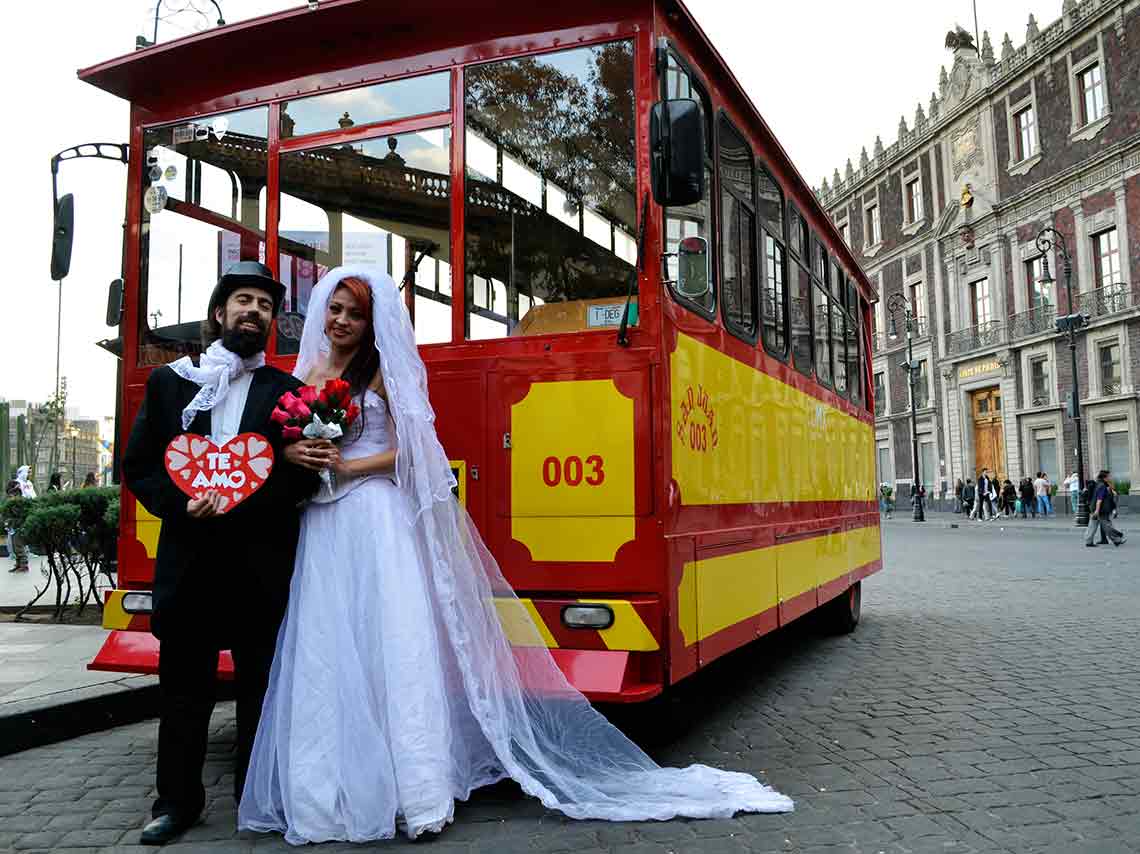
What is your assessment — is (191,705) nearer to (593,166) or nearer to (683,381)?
(683,381)

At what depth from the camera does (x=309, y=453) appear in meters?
3.75

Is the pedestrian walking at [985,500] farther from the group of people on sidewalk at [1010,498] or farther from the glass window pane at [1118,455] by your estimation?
the glass window pane at [1118,455]

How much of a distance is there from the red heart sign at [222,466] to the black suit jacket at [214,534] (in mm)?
42

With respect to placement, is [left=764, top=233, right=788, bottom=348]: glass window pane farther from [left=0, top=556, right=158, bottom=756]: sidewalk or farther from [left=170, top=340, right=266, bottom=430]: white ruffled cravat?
[left=0, top=556, right=158, bottom=756]: sidewalk

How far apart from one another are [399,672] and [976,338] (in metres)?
42.4

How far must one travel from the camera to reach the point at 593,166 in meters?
4.58

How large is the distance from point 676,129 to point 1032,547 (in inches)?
784

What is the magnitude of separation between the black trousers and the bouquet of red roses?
75 cm

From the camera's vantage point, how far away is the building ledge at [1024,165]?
38312mm

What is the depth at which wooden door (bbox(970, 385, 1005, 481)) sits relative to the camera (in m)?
40.8

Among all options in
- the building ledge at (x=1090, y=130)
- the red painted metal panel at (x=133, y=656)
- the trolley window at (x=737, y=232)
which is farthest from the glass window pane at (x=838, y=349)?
the building ledge at (x=1090, y=130)

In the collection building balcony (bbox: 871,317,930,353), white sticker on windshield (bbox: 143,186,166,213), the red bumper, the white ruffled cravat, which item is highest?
building balcony (bbox: 871,317,930,353)

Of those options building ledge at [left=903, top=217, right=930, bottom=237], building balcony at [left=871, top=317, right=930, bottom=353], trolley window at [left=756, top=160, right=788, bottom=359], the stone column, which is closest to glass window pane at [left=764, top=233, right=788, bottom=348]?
trolley window at [left=756, top=160, right=788, bottom=359]

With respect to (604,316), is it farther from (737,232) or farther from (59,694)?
(59,694)
